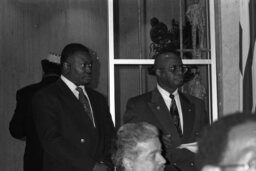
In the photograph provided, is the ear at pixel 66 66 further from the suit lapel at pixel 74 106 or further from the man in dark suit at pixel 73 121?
the suit lapel at pixel 74 106

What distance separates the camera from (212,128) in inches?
45.3

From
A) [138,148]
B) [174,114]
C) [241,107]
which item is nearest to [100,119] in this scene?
[174,114]

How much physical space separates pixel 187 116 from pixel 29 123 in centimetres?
132

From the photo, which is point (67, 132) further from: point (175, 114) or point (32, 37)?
point (32, 37)

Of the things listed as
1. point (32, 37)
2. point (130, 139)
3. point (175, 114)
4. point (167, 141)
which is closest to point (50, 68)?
point (175, 114)

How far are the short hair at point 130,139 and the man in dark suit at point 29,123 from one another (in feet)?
6.14

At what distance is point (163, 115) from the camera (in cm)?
448

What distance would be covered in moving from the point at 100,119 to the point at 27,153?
953 mm

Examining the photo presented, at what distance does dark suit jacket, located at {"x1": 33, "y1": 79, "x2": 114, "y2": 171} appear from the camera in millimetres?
4023

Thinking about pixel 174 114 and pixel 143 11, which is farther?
pixel 143 11

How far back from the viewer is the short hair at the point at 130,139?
10.2 ft

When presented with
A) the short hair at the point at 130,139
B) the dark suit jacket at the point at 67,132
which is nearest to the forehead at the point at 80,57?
the dark suit jacket at the point at 67,132

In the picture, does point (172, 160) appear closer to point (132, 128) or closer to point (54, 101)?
point (54, 101)

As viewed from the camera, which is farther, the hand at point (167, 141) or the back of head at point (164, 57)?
the back of head at point (164, 57)
